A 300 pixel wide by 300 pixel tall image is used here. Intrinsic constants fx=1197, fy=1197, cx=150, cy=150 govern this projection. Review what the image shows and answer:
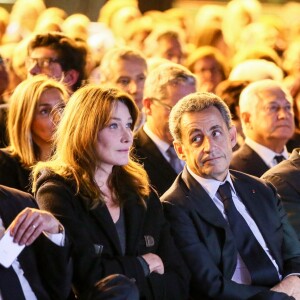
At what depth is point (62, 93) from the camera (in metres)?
6.62

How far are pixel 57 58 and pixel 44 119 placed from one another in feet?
4.37

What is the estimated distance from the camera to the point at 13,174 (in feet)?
20.6

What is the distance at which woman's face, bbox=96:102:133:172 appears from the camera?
5.66m

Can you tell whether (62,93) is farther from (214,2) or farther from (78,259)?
(214,2)

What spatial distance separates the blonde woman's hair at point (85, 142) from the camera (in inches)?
219

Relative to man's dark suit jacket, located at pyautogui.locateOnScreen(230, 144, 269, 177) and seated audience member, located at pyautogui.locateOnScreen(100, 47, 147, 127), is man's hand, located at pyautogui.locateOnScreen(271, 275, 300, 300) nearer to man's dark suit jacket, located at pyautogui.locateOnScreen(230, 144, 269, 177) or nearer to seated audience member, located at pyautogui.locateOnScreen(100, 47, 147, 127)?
man's dark suit jacket, located at pyautogui.locateOnScreen(230, 144, 269, 177)

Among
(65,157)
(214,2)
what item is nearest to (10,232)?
(65,157)

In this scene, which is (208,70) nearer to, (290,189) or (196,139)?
(290,189)

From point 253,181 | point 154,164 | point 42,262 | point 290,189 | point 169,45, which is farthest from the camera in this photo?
point 169,45

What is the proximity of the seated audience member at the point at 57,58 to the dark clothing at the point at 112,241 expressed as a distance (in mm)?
2184

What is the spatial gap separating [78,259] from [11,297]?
481mm

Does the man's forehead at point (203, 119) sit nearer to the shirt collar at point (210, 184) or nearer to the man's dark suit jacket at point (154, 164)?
the shirt collar at point (210, 184)

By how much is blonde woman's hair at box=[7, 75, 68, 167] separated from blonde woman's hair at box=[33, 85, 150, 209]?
0.70 meters

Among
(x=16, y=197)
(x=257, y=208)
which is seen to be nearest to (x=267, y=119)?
(x=257, y=208)
